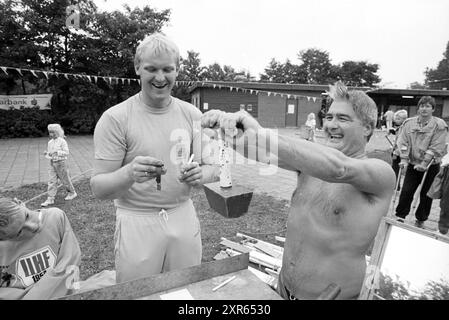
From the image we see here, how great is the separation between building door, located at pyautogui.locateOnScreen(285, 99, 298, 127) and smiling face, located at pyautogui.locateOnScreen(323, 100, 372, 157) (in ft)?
87.9

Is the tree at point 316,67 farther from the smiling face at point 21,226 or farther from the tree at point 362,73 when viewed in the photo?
the smiling face at point 21,226

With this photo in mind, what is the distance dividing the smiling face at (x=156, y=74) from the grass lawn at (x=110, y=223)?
2879mm

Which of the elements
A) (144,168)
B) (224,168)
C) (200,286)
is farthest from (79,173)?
(200,286)

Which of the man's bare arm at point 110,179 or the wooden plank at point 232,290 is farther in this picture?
the man's bare arm at point 110,179

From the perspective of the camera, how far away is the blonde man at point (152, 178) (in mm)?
1917

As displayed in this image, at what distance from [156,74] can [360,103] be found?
128 cm

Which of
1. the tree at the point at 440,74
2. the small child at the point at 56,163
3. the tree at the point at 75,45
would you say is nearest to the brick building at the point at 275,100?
the tree at the point at 75,45

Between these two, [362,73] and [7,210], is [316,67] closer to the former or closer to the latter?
[362,73]

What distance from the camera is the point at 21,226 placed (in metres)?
2.33

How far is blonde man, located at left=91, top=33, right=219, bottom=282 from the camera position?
1.92 meters

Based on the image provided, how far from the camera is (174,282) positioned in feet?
4.74

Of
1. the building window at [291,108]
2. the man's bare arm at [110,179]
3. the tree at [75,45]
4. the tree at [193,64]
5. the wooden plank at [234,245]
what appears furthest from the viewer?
the tree at [193,64]

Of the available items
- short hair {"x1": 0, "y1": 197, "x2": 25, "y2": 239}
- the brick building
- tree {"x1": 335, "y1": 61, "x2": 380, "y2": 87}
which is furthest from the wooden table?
tree {"x1": 335, "y1": 61, "x2": 380, "y2": 87}
